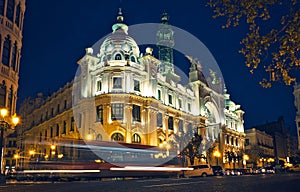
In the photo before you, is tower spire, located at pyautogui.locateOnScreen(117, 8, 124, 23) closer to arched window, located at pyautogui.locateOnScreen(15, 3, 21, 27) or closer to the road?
arched window, located at pyautogui.locateOnScreen(15, 3, 21, 27)

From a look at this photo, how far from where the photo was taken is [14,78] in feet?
79.8

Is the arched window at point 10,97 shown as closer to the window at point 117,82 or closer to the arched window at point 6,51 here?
the arched window at point 6,51

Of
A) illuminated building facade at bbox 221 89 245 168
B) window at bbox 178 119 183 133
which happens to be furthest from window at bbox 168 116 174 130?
illuminated building facade at bbox 221 89 245 168

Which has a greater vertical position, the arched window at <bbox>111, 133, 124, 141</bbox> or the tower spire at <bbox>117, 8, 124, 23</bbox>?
the tower spire at <bbox>117, 8, 124, 23</bbox>

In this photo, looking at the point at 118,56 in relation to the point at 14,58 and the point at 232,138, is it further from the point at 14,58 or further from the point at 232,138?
the point at 232,138

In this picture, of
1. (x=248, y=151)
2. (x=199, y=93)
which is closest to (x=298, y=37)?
(x=199, y=93)

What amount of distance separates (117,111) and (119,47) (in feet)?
31.7

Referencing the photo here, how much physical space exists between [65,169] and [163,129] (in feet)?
91.7

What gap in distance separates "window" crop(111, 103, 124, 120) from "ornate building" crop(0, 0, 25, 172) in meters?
19.9

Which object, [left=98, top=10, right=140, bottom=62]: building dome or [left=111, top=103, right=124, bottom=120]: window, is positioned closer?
[left=111, top=103, right=124, bottom=120]: window

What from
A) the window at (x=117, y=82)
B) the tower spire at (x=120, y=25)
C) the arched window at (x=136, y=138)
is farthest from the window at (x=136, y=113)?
the tower spire at (x=120, y=25)

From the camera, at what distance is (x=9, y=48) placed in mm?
23938

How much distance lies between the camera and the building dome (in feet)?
155

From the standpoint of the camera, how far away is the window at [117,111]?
43.7m
